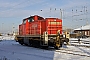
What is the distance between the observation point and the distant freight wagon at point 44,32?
1704 cm

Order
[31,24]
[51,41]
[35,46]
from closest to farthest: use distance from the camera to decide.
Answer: [51,41], [35,46], [31,24]

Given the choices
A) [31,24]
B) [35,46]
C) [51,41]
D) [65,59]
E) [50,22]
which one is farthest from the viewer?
[31,24]

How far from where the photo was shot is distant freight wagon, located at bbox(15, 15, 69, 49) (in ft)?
55.9

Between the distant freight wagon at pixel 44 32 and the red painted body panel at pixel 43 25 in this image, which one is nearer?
the distant freight wagon at pixel 44 32

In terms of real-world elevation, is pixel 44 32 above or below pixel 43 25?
below

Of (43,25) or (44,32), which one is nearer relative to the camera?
(44,32)

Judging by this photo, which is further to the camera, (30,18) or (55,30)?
(30,18)

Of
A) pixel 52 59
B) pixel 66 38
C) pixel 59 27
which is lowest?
pixel 52 59

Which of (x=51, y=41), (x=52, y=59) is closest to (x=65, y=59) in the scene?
(x=52, y=59)

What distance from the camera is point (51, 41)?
16719 millimetres

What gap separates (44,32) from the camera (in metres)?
17.3

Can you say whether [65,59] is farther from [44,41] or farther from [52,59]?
[44,41]

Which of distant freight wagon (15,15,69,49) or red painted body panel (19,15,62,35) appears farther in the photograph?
red painted body panel (19,15,62,35)

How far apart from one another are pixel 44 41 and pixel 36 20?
3979 millimetres
